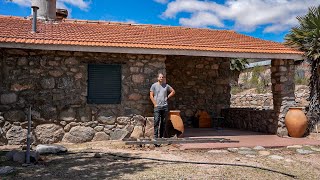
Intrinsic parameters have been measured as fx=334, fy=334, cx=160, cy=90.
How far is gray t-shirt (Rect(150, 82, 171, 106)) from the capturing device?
27.4 ft

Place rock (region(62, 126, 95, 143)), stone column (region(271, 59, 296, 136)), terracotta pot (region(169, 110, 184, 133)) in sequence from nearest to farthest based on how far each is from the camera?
rock (region(62, 126, 95, 143))
terracotta pot (region(169, 110, 184, 133))
stone column (region(271, 59, 296, 136))

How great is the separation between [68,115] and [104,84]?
1.18 m

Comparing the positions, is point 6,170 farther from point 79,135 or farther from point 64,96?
point 64,96

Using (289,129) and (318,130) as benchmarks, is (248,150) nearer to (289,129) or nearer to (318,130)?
(289,129)

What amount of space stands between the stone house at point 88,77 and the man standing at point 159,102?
15.1 inches

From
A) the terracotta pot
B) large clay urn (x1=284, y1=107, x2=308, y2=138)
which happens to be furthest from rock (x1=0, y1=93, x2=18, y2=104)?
large clay urn (x1=284, y1=107, x2=308, y2=138)

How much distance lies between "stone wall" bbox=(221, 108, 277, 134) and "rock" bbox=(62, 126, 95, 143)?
5432mm

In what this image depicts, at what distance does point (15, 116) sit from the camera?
798 centimetres

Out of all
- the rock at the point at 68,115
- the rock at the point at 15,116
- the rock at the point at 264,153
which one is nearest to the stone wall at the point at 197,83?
the rock at the point at 68,115

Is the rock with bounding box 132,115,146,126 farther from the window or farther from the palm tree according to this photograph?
Answer: the palm tree

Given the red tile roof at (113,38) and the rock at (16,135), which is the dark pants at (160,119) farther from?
the rock at (16,135)

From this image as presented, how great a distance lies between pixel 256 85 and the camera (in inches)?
925

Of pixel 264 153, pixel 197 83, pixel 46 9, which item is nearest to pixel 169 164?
pixel 264 153

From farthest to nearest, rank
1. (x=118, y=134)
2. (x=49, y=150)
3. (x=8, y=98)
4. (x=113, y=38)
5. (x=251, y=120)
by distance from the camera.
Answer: (x=251, y=120), (x=113, y=38), (x=118, y=134), (x=8, y=98), (x=49, y=150)
